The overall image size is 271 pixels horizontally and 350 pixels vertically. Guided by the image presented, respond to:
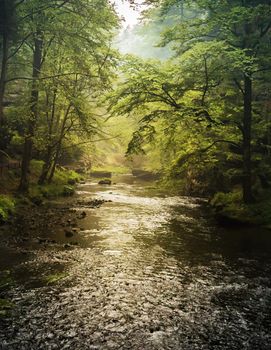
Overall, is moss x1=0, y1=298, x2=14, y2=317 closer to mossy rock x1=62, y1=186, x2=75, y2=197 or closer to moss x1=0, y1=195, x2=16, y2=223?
moss x1=0, y1=195, x2=16, y2=223

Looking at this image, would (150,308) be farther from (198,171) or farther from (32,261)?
(198,171)

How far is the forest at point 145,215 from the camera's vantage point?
6.86 meters

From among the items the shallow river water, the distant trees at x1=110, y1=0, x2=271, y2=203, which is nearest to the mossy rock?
the shallow river water

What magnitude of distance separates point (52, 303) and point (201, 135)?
15.2 meters

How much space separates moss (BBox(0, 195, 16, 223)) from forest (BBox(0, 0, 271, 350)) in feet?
0.27

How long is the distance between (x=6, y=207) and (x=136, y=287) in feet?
33.2

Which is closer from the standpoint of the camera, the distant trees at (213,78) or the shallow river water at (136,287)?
the shallow river water at (136,287)

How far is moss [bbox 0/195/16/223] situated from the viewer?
49.2 feet

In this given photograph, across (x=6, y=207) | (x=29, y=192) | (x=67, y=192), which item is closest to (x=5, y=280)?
(x=6, y=207)

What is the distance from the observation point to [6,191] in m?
19.3

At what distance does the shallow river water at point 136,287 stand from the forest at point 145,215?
0.04m

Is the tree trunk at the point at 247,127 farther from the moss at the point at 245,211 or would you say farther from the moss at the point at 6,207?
the moss at the point at 6,207

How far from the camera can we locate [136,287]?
8.74 metres

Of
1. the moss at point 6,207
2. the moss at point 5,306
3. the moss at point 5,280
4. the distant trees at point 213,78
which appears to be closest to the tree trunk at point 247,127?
the distant trees at point 213,78
